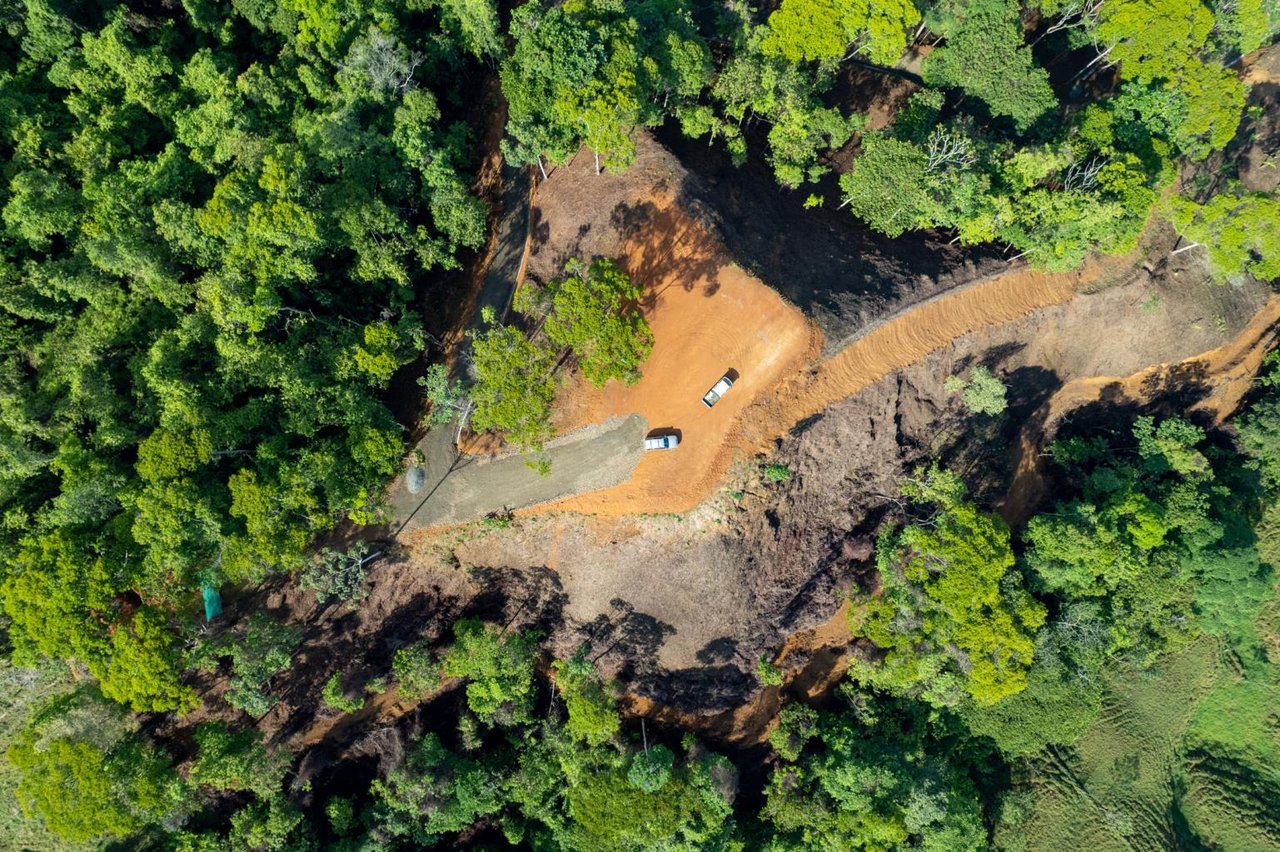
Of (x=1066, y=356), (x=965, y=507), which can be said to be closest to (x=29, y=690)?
(x=965, y=507)

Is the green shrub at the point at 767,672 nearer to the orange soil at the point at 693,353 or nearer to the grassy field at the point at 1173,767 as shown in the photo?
the orange soil at the point at 693,353

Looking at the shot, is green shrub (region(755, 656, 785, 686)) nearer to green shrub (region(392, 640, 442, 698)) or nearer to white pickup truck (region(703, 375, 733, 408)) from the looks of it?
white pickup truck (region(703, 375, 733, 408))

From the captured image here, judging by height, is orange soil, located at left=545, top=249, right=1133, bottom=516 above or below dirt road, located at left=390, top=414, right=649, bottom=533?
below

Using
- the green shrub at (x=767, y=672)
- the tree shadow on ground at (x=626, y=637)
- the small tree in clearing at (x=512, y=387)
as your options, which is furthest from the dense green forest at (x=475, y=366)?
the green shrub at (x=767, y=672)

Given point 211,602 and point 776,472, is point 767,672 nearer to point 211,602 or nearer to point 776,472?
point 776,472

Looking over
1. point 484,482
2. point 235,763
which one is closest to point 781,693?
point 484,482

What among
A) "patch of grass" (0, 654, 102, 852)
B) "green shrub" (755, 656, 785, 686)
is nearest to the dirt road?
"green shrub" (755, 656, 785, 686)
